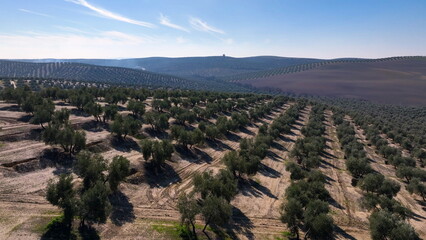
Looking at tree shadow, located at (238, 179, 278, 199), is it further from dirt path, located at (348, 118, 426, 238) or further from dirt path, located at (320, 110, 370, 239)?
dirt path, located at (348, 118, 426, 238)

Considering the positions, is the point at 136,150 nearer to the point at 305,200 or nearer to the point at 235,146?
the point at 235,146

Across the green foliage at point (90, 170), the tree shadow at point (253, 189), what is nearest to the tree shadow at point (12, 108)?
the green foliage at point (90, 170)

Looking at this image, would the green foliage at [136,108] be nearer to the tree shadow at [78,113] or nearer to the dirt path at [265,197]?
the tree shadow at [78,113]

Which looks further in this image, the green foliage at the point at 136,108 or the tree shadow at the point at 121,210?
the green foliage at the point at 136,108

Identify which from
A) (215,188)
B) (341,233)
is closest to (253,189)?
(215,188)

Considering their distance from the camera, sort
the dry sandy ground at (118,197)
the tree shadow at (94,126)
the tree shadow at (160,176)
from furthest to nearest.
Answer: the tree shadow at (94,126), the tree shadow at (160,176), the dry sandy ground at (118,197)

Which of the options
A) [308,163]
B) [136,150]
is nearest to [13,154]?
[136,150]

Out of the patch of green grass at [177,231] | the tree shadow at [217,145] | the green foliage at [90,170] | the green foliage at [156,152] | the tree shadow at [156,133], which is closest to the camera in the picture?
the patch of green grass at [177,231]
